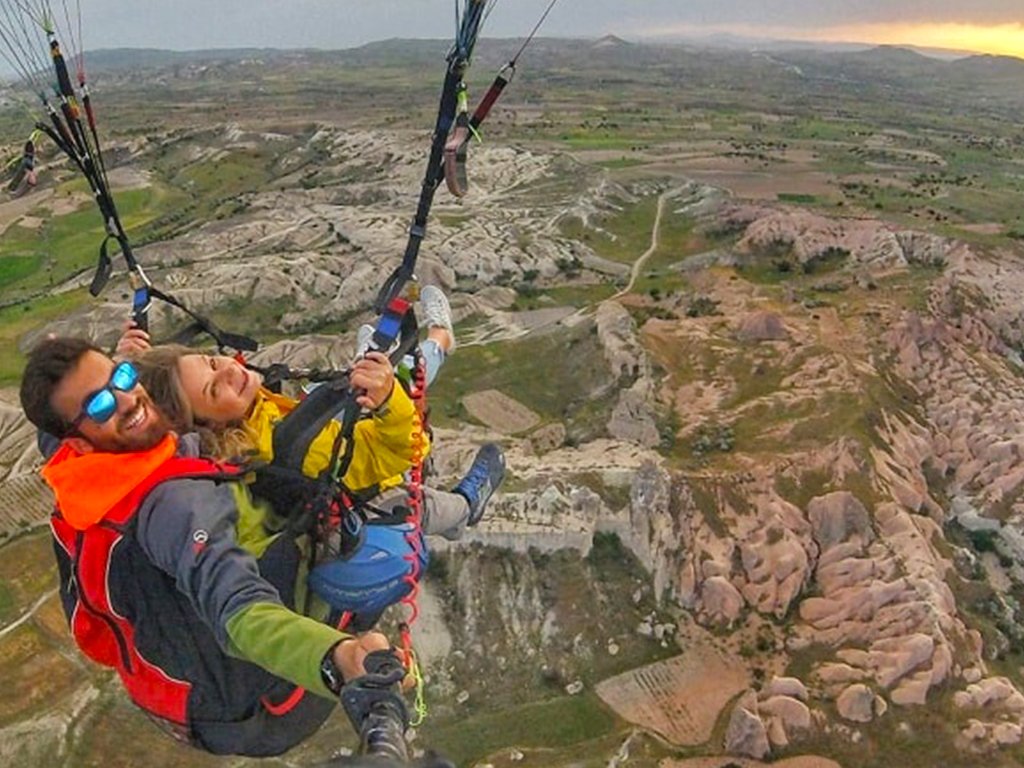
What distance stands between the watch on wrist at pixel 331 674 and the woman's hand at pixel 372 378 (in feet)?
7.03

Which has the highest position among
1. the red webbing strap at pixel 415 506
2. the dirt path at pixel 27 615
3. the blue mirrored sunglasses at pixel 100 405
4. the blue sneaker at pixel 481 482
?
the blue mirrored sunglasses at pixel 100 405

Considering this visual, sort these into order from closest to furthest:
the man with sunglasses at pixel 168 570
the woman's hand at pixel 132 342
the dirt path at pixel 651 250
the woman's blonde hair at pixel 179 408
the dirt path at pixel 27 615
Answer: the man with sunglasses at pixel 168 570, the woman's blonde hair at pixel 179 408, the woman's hand at pixel 132 342, the dirt path at pixel 27 615, the dirt path at pixel 651 250

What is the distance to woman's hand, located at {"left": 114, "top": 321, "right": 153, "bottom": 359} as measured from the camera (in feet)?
22.1

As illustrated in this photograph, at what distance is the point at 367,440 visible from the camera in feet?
23.3

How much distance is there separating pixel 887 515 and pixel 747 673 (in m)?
8.61

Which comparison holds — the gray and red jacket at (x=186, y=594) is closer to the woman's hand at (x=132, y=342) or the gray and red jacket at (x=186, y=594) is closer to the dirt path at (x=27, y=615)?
the woman's hand at (x=132, y=342)

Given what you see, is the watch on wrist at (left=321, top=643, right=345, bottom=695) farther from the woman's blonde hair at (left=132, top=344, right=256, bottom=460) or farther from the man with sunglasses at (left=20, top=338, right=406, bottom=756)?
the woman's blonde hair at (left=132, top=344, right=256, bottom=460)

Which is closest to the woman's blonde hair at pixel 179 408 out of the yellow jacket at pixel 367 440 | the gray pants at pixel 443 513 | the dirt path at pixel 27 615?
the yellow jacket at pixel 367 440

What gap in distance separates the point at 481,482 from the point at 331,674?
6293 mm

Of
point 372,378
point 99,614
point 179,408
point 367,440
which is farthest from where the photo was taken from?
point 367,440

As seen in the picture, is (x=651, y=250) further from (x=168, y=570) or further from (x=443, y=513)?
(x=168, y=570)

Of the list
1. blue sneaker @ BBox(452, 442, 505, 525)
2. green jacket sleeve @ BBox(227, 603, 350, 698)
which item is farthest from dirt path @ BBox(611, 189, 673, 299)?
green jacket sleeve @ BBox(227, 603, 350, 698)

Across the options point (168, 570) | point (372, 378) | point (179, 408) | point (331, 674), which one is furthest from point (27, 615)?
point (331, 674)

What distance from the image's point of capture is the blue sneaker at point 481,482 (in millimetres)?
10281
